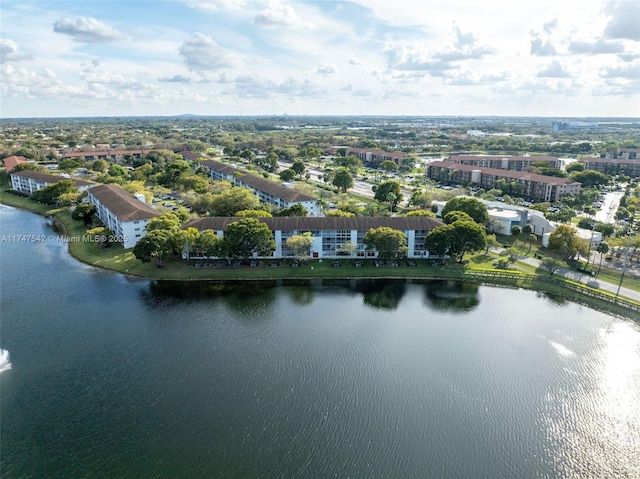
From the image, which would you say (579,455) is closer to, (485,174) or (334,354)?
(334,354)

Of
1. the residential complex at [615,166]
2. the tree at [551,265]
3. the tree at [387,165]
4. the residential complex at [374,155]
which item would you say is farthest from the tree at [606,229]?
the residential complex at [374,155]

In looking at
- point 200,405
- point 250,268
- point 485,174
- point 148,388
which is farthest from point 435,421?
point 485,174

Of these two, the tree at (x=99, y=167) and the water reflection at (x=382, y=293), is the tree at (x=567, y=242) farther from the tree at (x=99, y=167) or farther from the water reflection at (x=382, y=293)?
the tree at (x=99, y=167)

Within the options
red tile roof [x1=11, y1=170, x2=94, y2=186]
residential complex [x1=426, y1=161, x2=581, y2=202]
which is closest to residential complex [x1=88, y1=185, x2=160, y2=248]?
red tile roof [x1=11, y1=170, x2=94, y2=186]

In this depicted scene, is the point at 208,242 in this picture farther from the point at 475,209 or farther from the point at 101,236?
the point at 475,209

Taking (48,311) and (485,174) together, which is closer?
(48,311)

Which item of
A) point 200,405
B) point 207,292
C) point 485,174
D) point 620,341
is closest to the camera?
point 200,405

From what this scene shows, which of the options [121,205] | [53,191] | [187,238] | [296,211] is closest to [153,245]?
[187,238]
